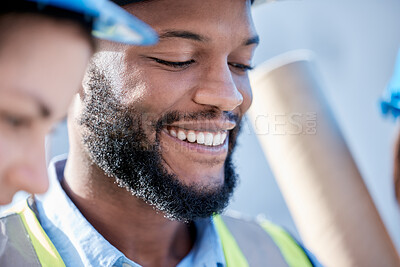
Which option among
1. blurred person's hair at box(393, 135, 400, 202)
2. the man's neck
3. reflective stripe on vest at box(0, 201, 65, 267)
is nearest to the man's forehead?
the man's neck

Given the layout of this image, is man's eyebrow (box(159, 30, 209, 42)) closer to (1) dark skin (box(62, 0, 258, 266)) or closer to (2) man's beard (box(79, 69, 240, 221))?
(1) dark skin (box(62, 0, 258, 266))

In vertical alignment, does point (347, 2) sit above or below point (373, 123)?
above

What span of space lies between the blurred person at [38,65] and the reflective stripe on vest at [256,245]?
878 millimetres

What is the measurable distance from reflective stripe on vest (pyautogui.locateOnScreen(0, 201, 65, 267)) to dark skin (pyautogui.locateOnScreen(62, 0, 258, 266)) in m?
0.18

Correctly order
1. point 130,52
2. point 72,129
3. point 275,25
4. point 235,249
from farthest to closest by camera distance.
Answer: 1. point 275,25
2. point 235,249
3. point 72,129
4. point 130,52

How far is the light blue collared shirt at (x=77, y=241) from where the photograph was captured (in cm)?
118

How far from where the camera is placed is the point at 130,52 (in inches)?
47.4

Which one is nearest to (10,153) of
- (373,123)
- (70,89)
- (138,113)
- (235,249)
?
(70,89)

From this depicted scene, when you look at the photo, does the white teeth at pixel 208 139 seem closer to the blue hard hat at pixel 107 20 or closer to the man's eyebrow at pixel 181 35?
the man's eyebrow at pixel 181 35

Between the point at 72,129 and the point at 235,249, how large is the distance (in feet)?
2.22

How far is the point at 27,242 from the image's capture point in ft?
3.65

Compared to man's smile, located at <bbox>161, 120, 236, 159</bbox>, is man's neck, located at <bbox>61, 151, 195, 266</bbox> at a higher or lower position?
lower

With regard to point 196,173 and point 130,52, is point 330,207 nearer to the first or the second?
point 196,173

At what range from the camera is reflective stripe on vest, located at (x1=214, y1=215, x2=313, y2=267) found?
1.45m
